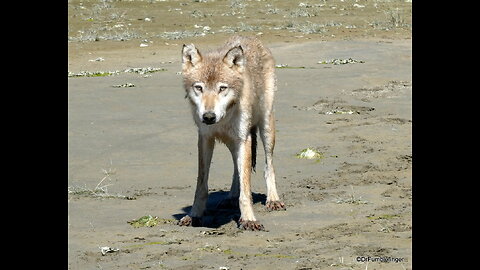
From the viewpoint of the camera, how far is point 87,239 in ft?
24.0

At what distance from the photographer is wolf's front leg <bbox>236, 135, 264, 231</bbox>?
7809mm

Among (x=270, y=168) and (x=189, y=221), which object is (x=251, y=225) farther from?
(x=270, y=168)

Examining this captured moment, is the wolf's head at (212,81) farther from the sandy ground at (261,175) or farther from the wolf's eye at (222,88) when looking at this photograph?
the sandy ground at (261,175)

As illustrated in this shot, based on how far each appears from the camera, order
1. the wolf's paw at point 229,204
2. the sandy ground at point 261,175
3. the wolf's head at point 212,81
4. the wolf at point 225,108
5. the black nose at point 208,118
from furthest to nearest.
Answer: the wolf's paw at point 229,204
the wolf at point 225,108
the wolf's head at point 212,81
the black nose at point 208,118
the sandy ground at point 261,175

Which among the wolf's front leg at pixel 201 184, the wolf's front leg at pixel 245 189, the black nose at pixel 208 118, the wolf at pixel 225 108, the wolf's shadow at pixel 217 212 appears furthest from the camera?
the wolf's shadow at pixel 217 212

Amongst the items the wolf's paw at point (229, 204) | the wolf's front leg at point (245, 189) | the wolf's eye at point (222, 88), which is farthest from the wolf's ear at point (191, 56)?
the wolf's paw at point (229, 204)

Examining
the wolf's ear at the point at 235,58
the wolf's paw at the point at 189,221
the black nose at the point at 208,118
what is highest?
the wolf's ear at the point at 235,58

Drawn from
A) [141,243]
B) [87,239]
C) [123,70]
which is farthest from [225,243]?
[123,70]

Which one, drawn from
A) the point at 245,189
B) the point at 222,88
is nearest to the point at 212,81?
the point at 222,88

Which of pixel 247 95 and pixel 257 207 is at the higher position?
pixel 247 95

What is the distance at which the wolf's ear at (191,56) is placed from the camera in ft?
25.9

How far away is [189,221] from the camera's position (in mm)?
8023
